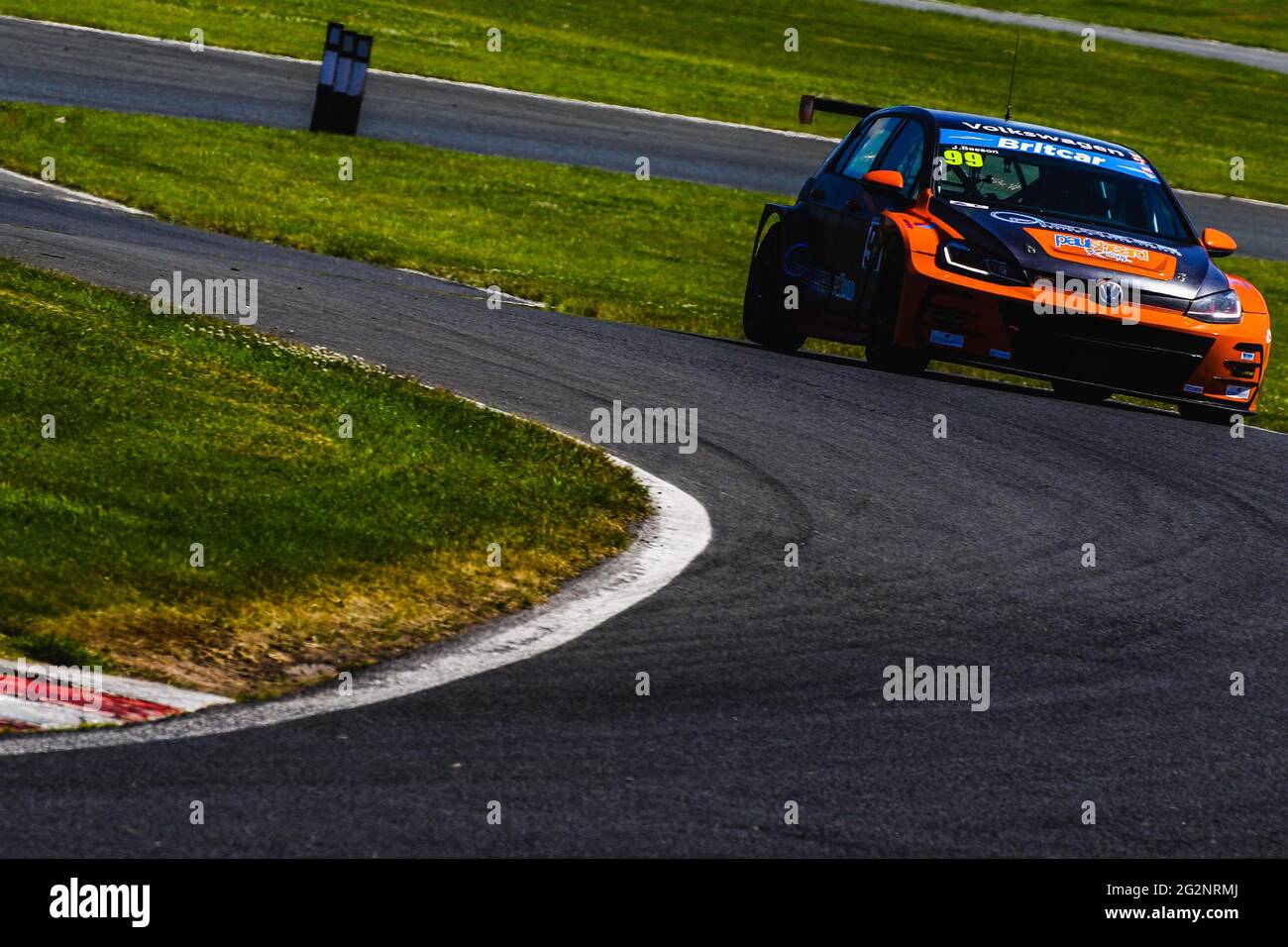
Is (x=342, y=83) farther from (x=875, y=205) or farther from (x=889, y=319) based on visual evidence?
(x=889, y=319)

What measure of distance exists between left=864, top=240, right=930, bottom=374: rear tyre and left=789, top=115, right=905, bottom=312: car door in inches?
17.6

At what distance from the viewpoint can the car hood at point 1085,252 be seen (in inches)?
434

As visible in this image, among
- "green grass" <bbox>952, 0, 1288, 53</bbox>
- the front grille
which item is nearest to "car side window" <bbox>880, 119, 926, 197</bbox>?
the front grille

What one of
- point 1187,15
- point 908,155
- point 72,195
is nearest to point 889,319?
point 908,155

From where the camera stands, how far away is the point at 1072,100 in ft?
123

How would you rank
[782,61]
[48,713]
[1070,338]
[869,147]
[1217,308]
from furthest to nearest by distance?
[782,61], [869,147], [1217,308], [1070,338], [48,713]

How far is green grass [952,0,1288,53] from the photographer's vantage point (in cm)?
5184

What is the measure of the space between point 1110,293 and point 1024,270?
48 cm

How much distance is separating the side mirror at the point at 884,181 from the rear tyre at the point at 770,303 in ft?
4.54

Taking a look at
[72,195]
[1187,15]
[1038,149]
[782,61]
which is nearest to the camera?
[1038,149]

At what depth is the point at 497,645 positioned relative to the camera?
613cm

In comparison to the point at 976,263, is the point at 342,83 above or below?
above

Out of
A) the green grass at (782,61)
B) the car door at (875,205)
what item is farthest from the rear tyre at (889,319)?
the green grass at (782,61)

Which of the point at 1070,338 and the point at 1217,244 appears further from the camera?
the point at 1217,244
